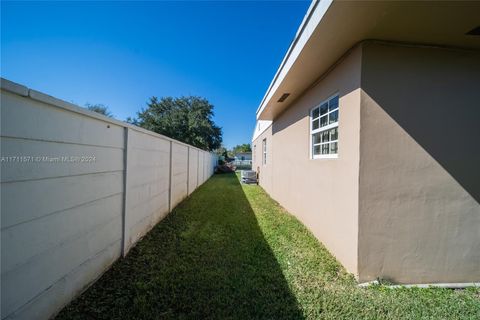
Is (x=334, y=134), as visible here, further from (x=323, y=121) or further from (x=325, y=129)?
(x=323, y=121)

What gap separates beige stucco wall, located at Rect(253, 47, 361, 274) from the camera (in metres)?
2.56

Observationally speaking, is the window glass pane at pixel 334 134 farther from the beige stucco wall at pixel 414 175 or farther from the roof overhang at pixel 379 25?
the roof overhang at pixel 379 25

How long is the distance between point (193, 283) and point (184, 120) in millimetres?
25398

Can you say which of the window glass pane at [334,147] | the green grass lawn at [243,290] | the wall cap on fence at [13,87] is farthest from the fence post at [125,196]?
the window glass pane at [334,147]

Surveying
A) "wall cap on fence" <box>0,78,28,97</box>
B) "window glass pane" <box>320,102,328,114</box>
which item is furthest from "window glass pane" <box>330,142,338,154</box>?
"wall cap on fence" <box>0,78,28,97</box>

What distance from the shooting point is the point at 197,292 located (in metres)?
2.16

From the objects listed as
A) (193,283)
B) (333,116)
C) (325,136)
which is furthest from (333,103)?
(193,283)

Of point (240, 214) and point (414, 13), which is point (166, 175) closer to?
point (240, 214)

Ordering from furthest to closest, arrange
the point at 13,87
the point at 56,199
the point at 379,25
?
the point at 379,25
the point at 56,199
the point at 13,87

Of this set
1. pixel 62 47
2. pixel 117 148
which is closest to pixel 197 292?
pixel 117 148

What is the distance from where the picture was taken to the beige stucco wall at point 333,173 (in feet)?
8.41

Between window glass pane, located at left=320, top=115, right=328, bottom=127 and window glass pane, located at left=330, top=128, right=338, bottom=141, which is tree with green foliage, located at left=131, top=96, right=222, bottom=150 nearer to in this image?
window glass pane, located at left=320, top=115, right=328, bottom=127

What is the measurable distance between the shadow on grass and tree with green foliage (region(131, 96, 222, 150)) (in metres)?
22.0

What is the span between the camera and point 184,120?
2597 cm
